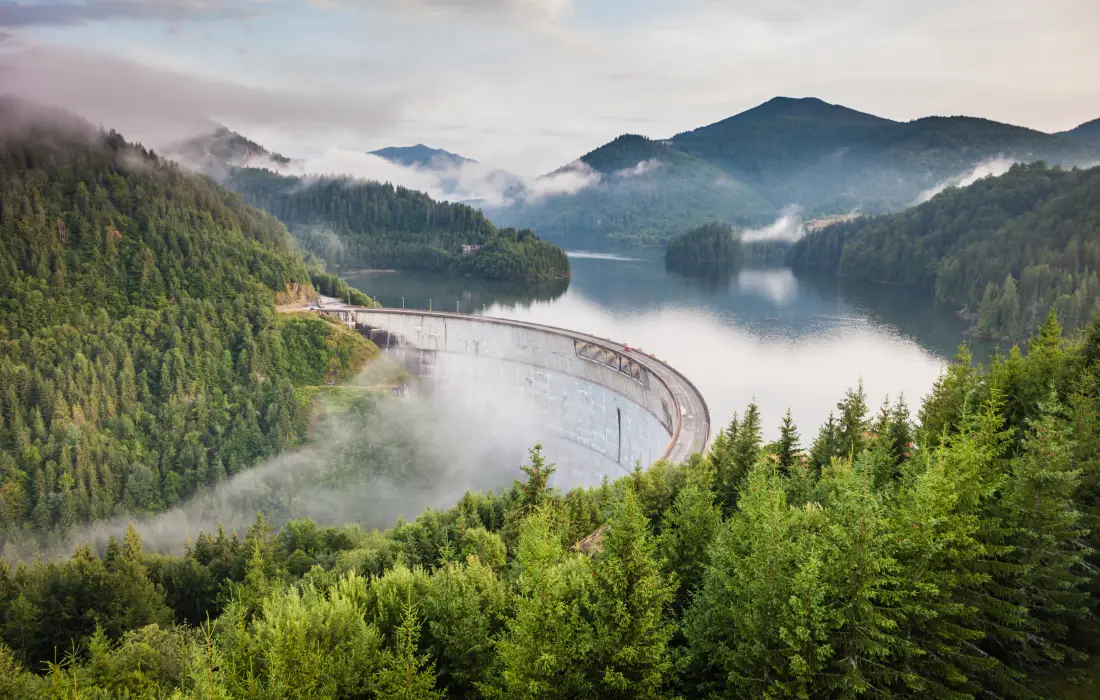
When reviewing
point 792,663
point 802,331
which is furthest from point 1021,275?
point 792,663

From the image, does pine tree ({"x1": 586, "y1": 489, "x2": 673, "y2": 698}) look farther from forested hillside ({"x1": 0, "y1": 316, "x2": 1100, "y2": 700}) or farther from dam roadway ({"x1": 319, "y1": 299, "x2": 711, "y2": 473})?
dam roadway ({"x1": 319, "y1": 299, "x2": 711, "y2": 473})

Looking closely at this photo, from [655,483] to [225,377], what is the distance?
61304mm

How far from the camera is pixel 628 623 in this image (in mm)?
12898

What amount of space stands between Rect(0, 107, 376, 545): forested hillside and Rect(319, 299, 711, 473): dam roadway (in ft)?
26.0

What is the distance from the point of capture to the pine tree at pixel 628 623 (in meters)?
12.7

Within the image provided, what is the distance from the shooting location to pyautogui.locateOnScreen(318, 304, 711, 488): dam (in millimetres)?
56594

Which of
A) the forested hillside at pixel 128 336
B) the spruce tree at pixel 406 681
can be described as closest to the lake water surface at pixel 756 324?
the forested hillside at pixel 128 336

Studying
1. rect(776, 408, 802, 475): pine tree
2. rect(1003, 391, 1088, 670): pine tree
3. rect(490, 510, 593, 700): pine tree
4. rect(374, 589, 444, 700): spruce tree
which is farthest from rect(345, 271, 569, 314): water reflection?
rect(490, 510, 593, 700): pine tree

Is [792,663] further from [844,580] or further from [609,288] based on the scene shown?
[609,288]

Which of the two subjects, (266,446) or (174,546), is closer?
(174,546)

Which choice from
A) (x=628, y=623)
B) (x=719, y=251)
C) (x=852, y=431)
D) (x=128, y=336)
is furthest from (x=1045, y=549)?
(x=719, y=251)

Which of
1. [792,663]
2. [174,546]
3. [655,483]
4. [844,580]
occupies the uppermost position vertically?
[844,580]

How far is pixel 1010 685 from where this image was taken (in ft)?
46.1

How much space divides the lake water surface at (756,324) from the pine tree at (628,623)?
158 feet
